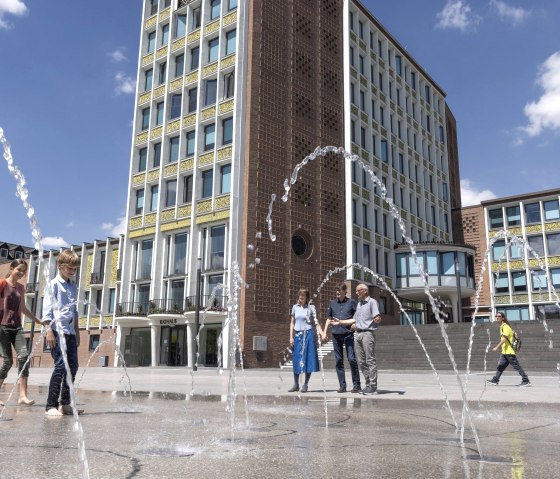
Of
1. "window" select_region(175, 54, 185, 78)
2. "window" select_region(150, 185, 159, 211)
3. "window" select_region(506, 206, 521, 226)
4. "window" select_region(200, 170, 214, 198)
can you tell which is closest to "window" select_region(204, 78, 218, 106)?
"window" select_region(175, 54, 185, 78)

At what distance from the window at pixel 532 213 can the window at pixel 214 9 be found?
107 ft

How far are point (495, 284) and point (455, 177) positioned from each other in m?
14.7

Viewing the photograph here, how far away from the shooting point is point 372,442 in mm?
4402

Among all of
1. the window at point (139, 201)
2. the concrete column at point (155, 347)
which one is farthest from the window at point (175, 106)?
the concrete column at point (155, 347)

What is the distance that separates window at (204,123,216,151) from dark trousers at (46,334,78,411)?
95.7 feet

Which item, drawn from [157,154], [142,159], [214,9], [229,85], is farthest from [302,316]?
[214,9]

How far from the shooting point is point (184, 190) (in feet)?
116

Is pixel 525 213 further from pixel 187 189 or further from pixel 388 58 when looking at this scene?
pixel 187 189

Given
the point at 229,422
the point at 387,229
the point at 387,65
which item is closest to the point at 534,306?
the point at 387,229

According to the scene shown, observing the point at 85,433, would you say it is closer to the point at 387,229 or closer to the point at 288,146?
the point at 288,146

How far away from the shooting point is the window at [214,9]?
36697 mm

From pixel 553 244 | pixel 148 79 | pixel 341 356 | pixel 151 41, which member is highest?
pixel 151 41

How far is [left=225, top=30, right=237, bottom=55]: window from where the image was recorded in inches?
1378

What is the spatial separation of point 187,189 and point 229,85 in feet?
22.5
